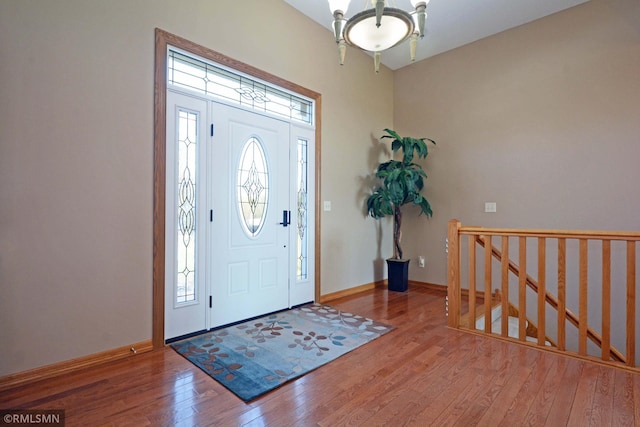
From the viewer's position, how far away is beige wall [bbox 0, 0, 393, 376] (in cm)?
195

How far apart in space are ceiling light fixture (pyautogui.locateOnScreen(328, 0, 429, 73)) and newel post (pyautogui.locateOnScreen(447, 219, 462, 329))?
67.3 inches

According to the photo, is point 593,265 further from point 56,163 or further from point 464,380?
point 56,163

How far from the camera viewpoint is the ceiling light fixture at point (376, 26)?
189 centimetres

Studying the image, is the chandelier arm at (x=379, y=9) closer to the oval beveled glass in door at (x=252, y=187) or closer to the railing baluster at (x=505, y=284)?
the oval beveled glass in door at (x=252, y=187)

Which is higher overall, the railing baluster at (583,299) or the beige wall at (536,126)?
the beige wall at (536,126)

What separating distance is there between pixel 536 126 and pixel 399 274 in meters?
2.52

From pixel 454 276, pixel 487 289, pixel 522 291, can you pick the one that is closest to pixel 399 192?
pixel 454 276

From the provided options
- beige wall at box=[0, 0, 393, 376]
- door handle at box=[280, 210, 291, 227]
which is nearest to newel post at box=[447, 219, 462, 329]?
door handle at box=[280, 210, 291, 227]

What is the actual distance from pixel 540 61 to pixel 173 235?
4.55m

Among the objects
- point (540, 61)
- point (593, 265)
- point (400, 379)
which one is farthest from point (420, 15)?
point (593, 265)

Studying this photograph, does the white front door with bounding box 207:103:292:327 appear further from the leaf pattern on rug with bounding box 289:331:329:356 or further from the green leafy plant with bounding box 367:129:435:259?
the green leafy plant with bounding box 367:129:435:259

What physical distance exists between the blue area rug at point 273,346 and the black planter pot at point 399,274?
1.30 meters

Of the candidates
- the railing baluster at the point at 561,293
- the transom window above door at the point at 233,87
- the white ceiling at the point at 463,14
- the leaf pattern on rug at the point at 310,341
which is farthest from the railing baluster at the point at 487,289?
the white ceiling at the point at 463,14

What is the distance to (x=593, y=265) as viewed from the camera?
3.46 m
